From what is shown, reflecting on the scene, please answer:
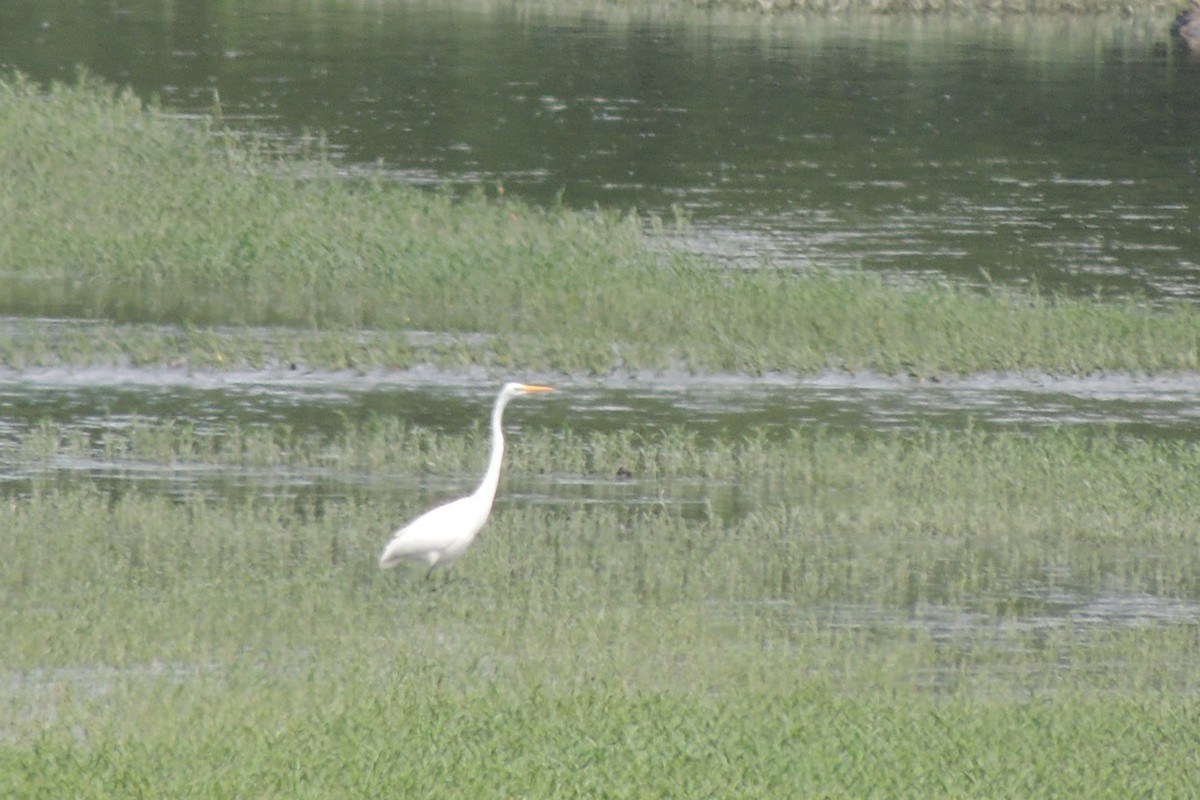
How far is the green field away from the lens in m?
8.30

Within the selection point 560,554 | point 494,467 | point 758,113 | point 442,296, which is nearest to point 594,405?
point 442,296

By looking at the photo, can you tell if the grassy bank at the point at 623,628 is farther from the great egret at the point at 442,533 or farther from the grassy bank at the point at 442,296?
the grassy bank at the point at 442,296

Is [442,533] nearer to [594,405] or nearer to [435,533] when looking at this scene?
[435,533]

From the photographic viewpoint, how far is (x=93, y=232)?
64.7 ft

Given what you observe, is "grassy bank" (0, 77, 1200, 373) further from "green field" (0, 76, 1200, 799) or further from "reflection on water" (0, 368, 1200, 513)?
"reflection on water" (0, 368, 1200, 513)

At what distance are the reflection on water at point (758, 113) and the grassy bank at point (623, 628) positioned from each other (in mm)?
7772

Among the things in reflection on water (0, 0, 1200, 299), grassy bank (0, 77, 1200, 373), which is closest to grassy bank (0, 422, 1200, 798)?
grassy bank (0, 77, 1200, 373)

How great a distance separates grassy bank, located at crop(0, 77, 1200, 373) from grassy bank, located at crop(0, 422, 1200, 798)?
Result: 7.51ft

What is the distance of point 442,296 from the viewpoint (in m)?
18.5

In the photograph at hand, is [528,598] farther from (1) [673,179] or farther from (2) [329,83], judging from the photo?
(2) [329,83]

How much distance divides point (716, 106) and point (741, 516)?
2275 cm

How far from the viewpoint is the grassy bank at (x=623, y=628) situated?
815cm

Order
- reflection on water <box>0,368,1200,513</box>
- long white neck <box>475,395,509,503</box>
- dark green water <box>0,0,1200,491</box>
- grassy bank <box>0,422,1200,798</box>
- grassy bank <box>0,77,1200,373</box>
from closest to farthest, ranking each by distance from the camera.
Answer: grassy bank <box>0,422,1200,798</box>
long white neck <box>475,395,509,503</box>
reflection on water <box>0,368,1200,513</box>
dark green water <box>0,0,1200,491</box>
grassy bank <box>0,77,1200,373</box>

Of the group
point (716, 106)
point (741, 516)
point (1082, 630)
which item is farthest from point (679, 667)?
point (716, 106)
